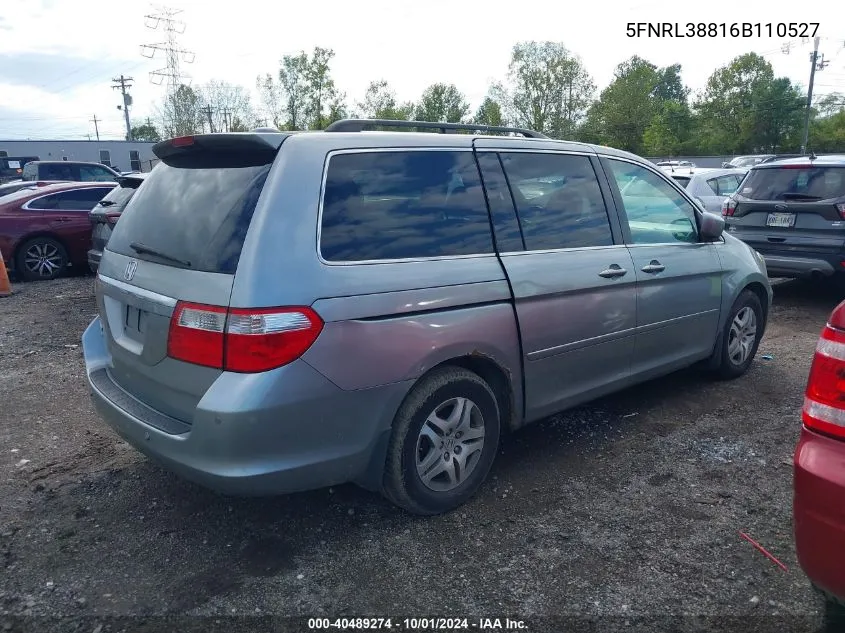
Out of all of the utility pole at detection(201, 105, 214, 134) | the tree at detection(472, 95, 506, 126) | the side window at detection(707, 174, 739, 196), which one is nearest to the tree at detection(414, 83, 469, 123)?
the tree at detection(472, 95, 506, 126)

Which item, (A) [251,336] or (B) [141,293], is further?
(B) [141,293]

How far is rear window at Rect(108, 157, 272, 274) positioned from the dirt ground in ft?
4.32

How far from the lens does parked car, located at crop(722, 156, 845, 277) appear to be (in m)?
7.30

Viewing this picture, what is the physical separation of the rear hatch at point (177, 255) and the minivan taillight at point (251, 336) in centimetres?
4

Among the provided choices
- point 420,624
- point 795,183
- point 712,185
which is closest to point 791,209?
point 795,183

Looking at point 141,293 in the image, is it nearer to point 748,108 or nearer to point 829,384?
point 829,384

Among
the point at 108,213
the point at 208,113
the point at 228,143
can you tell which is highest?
the point at 208,113

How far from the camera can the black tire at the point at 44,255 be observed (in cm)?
1059

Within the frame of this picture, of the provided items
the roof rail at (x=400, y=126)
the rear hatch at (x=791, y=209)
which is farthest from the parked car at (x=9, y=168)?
the roof rail at (x=400, y=126)

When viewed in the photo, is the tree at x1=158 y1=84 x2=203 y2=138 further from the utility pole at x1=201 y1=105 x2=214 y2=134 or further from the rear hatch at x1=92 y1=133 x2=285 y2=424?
the rear hatch at x1=92 y1=133 x2=285 y2=424

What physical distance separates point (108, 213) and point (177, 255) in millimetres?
6660

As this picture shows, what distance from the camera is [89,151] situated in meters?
51.0

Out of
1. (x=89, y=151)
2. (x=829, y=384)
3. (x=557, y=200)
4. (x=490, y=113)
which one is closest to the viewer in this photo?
(x=829, y=384)

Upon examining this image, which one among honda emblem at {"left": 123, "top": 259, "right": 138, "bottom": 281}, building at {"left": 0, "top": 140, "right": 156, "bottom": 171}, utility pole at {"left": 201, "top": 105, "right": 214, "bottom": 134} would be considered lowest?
honda emblem at {"left": 123, "top": 259, "right": 138, "bottom": 281}
